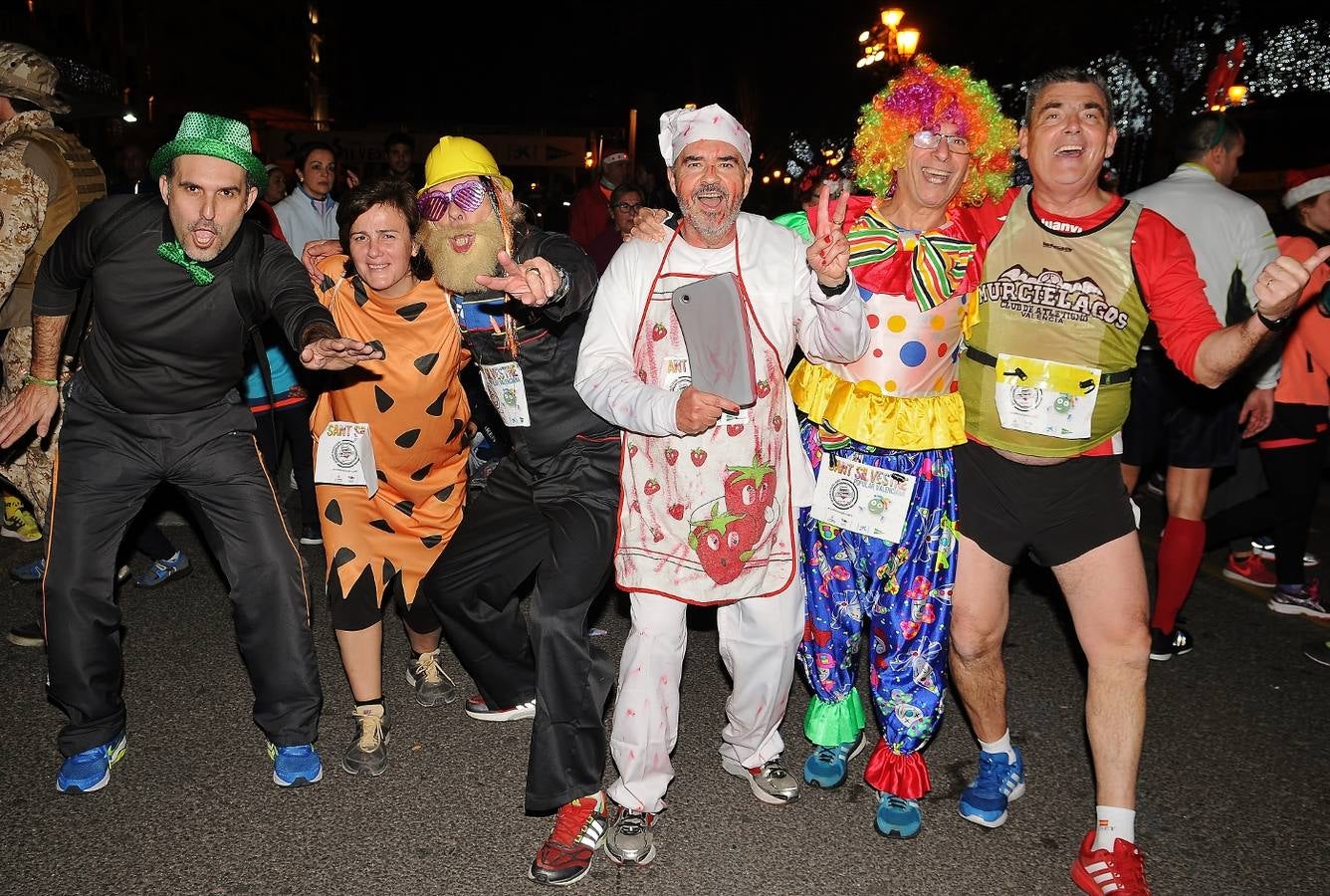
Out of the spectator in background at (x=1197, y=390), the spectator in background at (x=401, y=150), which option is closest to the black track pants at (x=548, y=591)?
the spectator in background at (x=1197, y=390)

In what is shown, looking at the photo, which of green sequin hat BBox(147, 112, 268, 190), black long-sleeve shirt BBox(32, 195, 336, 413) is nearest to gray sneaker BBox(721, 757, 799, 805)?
black long-sleeve shirt BBox(32, 195, 336, 413)

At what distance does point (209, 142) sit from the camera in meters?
3.21

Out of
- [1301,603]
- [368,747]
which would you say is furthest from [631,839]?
[1301,603]

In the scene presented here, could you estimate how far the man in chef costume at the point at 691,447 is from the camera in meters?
2.94

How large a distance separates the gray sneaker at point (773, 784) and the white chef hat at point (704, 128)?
2.06 m

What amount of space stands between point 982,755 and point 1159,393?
6.98 feet

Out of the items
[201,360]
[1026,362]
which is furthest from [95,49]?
[1026,362]

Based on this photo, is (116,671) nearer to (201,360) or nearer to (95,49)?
(201,360)

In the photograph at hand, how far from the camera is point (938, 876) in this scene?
2.99 meters

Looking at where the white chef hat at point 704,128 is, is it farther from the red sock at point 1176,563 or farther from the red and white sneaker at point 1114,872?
the red sock at point 1176,563

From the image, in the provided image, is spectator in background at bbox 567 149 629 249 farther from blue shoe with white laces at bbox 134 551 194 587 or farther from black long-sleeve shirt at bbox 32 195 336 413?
black long-sleeve shirt at bbox 32 195 336 413

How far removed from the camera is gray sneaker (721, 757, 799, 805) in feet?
11.0

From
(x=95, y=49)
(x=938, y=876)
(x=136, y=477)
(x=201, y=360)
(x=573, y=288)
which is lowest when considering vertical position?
(x=938, y=876)

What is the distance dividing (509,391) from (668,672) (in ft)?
3.49
